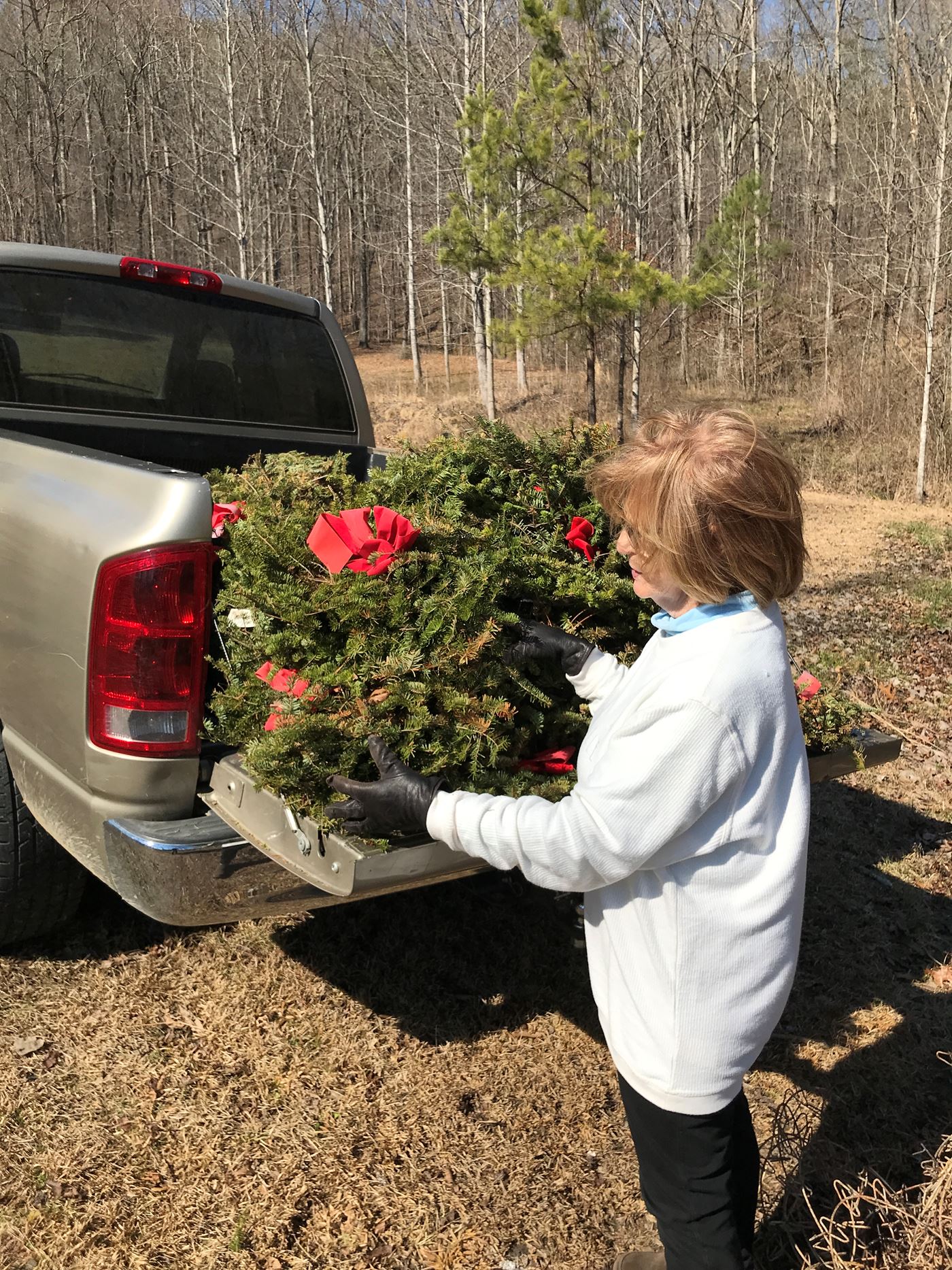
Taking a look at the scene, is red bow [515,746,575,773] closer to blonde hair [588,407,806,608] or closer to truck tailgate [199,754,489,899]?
truck tailgate [199,754,489,899]

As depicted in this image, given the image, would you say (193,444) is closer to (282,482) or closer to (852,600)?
(282,482)

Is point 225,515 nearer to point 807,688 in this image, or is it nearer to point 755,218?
point 807,688

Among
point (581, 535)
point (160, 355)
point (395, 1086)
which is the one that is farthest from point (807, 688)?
point (160, 355)

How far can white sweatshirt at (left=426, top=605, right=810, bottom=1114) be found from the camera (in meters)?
1.52

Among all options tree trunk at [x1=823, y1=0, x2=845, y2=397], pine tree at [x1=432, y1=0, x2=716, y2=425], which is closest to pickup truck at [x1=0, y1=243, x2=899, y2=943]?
pine tree at [x1=432, y1=0, x2=716, y2=425]

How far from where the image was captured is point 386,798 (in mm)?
1771

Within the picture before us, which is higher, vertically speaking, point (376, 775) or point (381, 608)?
point (381, 608)

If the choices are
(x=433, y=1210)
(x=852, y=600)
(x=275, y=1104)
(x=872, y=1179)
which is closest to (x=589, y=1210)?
(x=433, y=1210)

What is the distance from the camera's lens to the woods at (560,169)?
1509cm

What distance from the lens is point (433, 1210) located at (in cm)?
231

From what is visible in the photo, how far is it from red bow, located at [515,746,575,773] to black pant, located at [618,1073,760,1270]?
2.34 feet

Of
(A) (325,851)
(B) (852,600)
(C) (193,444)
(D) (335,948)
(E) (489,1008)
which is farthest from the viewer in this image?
(B) (852,600)

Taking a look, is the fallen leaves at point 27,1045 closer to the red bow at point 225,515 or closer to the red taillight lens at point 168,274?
the red bow at point 225,515

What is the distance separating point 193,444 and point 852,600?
21.5 feet
